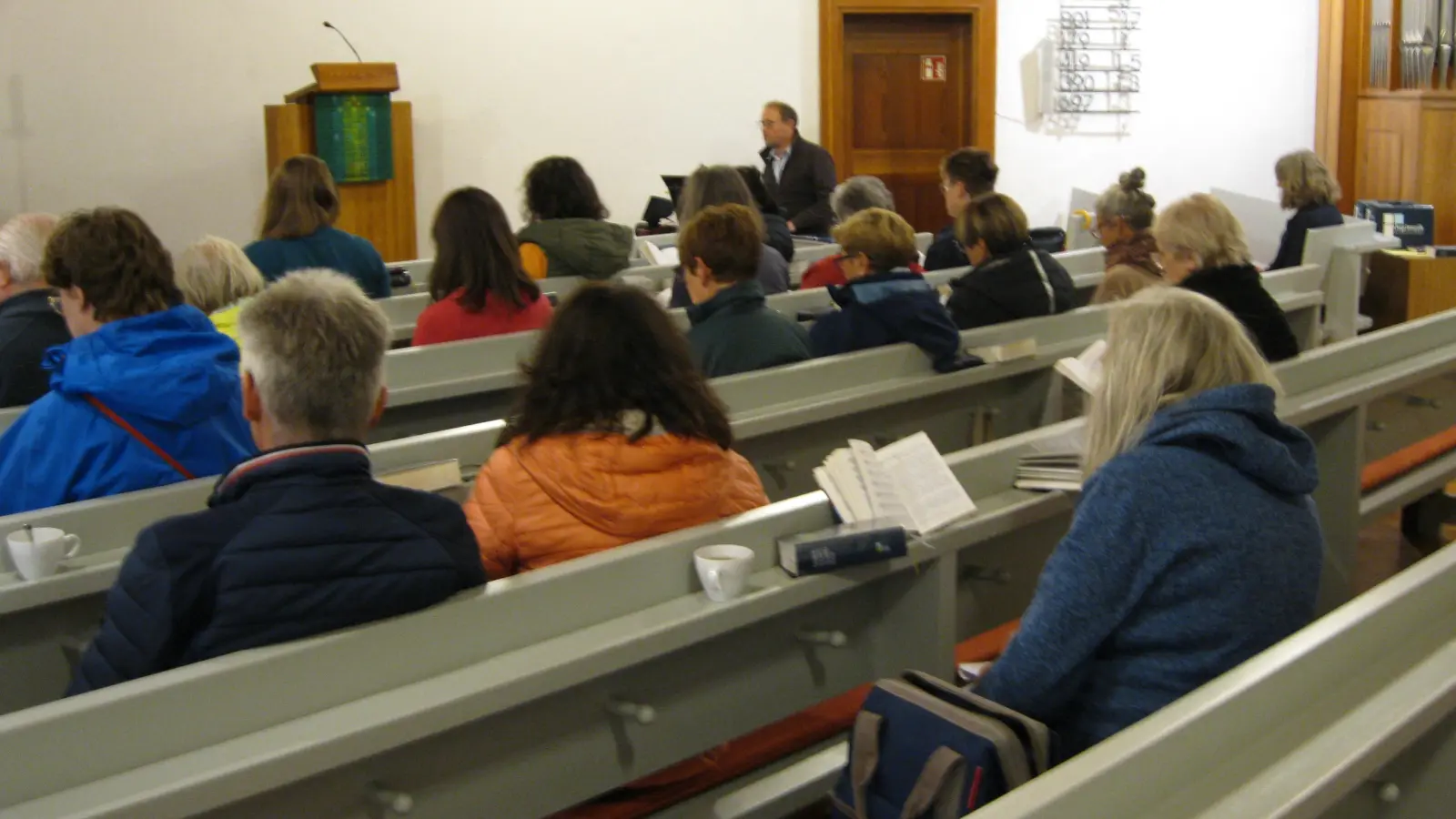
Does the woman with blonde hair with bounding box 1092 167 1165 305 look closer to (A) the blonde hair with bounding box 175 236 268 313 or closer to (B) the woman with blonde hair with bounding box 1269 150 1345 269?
(B) the woman with blonde hair with bounding box 1269 150 1345 269

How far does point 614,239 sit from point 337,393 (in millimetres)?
3366

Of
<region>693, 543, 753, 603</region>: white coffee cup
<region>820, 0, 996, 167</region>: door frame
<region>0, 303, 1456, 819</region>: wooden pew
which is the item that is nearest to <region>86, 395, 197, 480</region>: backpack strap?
<region>0, 303, 1456, 819</region>: wooden pew

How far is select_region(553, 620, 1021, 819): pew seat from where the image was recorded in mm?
2260

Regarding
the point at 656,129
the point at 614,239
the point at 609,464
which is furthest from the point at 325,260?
the point at 656,129

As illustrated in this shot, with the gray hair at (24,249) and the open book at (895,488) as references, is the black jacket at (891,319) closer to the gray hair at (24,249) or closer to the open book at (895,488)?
the open book at (895,488)

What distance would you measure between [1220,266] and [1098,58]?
7215mm

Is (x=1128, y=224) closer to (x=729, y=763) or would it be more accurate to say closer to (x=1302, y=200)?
(x=1302, y=200)

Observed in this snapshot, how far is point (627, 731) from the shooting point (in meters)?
2.16

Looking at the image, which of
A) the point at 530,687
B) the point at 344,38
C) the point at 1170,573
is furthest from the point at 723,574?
the point at 344,38

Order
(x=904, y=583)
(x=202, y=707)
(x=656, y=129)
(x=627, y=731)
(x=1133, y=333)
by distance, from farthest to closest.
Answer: (x=656, y=129)
(x=904, y=583)
(x=1133, y=333)
(x=627, y=731)
(x=202, y=707)

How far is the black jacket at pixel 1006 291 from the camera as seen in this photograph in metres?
4.70

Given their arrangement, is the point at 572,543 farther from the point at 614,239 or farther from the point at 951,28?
the point at 951,28

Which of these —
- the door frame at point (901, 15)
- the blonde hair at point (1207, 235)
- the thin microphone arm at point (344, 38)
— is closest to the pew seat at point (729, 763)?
the blonde hair at point (1207, 235)

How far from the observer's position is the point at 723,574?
2201mm
